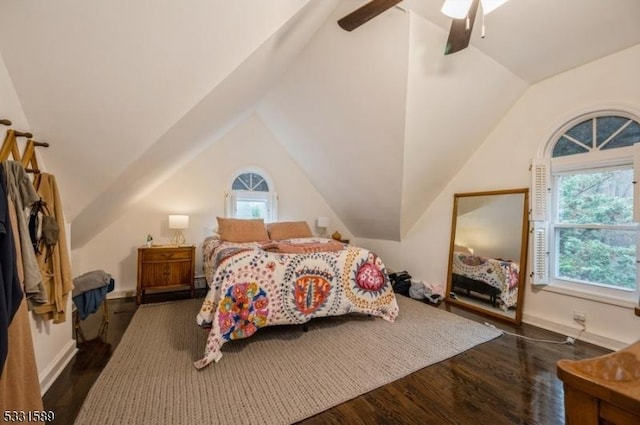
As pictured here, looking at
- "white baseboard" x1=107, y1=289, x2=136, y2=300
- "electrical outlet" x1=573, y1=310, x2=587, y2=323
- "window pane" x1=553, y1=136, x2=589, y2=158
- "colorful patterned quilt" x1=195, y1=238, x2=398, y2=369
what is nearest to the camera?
"colorful patterned quilt" x1=195, y1=238, x2=398, y2=369

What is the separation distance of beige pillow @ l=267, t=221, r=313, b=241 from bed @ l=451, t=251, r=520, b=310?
2.14 metres

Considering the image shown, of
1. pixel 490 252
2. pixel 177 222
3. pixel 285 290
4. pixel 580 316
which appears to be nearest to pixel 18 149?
pixel 285 290

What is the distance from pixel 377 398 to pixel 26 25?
256 cm

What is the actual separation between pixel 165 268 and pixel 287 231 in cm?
166

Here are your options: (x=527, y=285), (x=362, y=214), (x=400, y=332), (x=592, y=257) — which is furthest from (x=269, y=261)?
(x=592, y=257)

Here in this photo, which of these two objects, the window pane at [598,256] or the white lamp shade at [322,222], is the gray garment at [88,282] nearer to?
the white lamp shade at [322,222]

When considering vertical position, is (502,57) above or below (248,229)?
above

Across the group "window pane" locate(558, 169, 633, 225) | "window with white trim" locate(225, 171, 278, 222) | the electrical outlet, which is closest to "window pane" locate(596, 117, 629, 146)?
"window pane" locate(558, 169, 633, 225)

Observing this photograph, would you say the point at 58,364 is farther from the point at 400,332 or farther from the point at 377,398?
the point at 400,332

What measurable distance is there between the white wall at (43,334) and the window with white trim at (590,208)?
395 cm

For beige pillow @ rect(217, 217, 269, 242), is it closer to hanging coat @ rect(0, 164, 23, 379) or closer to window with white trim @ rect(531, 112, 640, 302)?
hanging coat @ rect(0, 164, 23, 379)

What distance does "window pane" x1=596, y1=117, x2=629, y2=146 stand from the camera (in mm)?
2299

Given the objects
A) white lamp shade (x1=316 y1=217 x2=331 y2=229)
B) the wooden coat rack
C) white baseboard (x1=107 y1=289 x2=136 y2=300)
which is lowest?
white baseboard (x1=107 y1=289 x2=136 y2=300)

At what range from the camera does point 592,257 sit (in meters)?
2.47
